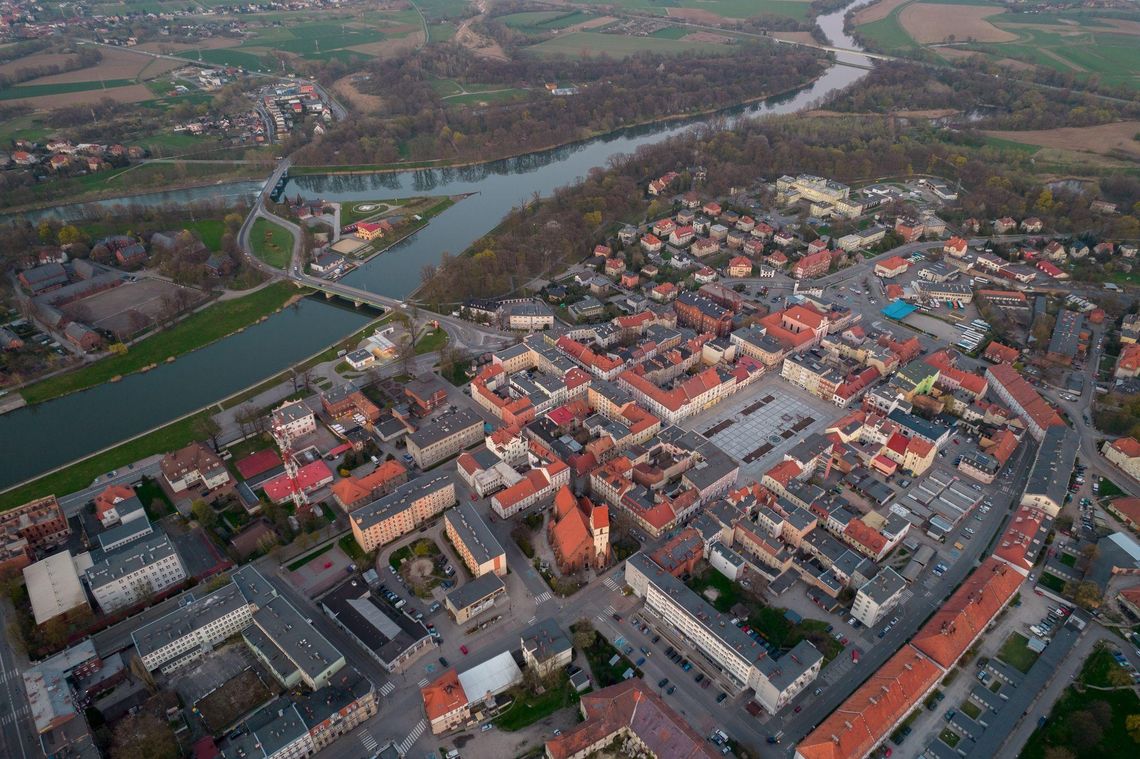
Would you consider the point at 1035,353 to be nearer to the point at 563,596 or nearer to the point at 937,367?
the point at 937,367

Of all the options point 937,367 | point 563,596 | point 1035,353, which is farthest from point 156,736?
point 1035,353

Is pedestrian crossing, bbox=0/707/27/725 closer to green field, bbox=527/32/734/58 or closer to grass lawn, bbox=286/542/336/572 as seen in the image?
grass lawn, bbox=286/542/336/572

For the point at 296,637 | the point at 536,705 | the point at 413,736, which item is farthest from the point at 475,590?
the point at 296,637

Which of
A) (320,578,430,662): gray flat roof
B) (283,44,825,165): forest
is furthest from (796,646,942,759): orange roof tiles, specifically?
(283,44,825,165): forest

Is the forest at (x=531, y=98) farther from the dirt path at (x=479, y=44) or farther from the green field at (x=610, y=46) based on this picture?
the green field at (x=610, y=46)

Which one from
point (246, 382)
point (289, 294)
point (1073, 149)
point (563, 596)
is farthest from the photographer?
point (1073, 149)

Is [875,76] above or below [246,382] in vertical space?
above

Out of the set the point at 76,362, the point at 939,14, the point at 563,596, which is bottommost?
the point at 563,596
